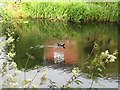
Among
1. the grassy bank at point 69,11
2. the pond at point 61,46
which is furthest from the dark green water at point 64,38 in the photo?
the grassy bank at point 69,11

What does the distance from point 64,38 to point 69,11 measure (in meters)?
2.34

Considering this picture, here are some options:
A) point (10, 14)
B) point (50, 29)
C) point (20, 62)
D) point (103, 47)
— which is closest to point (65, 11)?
point (50, 29)

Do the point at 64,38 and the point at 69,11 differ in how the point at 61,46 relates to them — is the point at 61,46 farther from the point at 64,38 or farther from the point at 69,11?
the point at 69,11

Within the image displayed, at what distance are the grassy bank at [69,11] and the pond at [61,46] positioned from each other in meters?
0.30

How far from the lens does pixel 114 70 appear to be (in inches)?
219

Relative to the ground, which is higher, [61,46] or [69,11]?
[69,11]

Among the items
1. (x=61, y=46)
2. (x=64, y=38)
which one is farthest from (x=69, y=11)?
(x=61, y=46)

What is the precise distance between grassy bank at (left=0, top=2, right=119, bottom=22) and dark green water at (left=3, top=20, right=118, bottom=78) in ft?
1.01

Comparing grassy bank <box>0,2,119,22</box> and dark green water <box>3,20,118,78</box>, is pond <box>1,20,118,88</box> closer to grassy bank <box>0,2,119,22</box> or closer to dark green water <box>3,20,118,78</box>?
dark green water <box>3,20,118,78</box>

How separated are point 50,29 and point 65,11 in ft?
4.28

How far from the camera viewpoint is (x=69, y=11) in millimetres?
10422

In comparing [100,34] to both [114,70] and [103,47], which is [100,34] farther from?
[114,70]

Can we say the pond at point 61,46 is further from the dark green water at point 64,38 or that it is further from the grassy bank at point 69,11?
the grassy bank at point 69,11

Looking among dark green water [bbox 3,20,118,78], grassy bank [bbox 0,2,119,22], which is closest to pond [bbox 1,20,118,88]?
dark green water [bbox 3,20,118,78]
